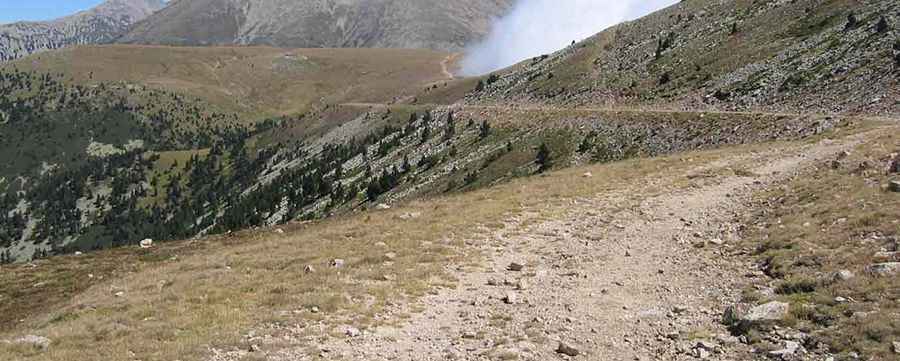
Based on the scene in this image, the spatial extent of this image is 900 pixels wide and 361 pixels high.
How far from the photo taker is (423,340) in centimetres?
1374

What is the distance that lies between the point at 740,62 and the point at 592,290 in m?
53.0

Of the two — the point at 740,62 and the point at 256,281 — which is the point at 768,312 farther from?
the point at 740,62

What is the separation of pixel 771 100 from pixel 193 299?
47288 millimetres

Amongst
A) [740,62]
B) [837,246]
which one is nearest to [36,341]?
[837,246]

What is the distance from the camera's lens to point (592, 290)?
16.4 m

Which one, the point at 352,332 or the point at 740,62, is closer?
the point at 352,332

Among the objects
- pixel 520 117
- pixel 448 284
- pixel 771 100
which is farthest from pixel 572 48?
pixel 448 284

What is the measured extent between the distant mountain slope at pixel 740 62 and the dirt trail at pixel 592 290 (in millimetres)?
23510

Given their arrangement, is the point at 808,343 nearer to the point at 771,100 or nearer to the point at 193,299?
the point at 193,299

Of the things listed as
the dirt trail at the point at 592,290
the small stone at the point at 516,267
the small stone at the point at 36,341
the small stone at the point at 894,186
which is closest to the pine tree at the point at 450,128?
the dirt trail at the point at 592,290

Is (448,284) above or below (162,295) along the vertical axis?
below

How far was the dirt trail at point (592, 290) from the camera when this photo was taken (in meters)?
12.9

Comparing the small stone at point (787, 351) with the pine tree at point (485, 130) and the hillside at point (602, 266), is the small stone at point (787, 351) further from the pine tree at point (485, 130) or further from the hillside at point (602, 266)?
the pine tree at point (485, 130)

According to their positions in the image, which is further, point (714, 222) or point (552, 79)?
point (552, 79)
